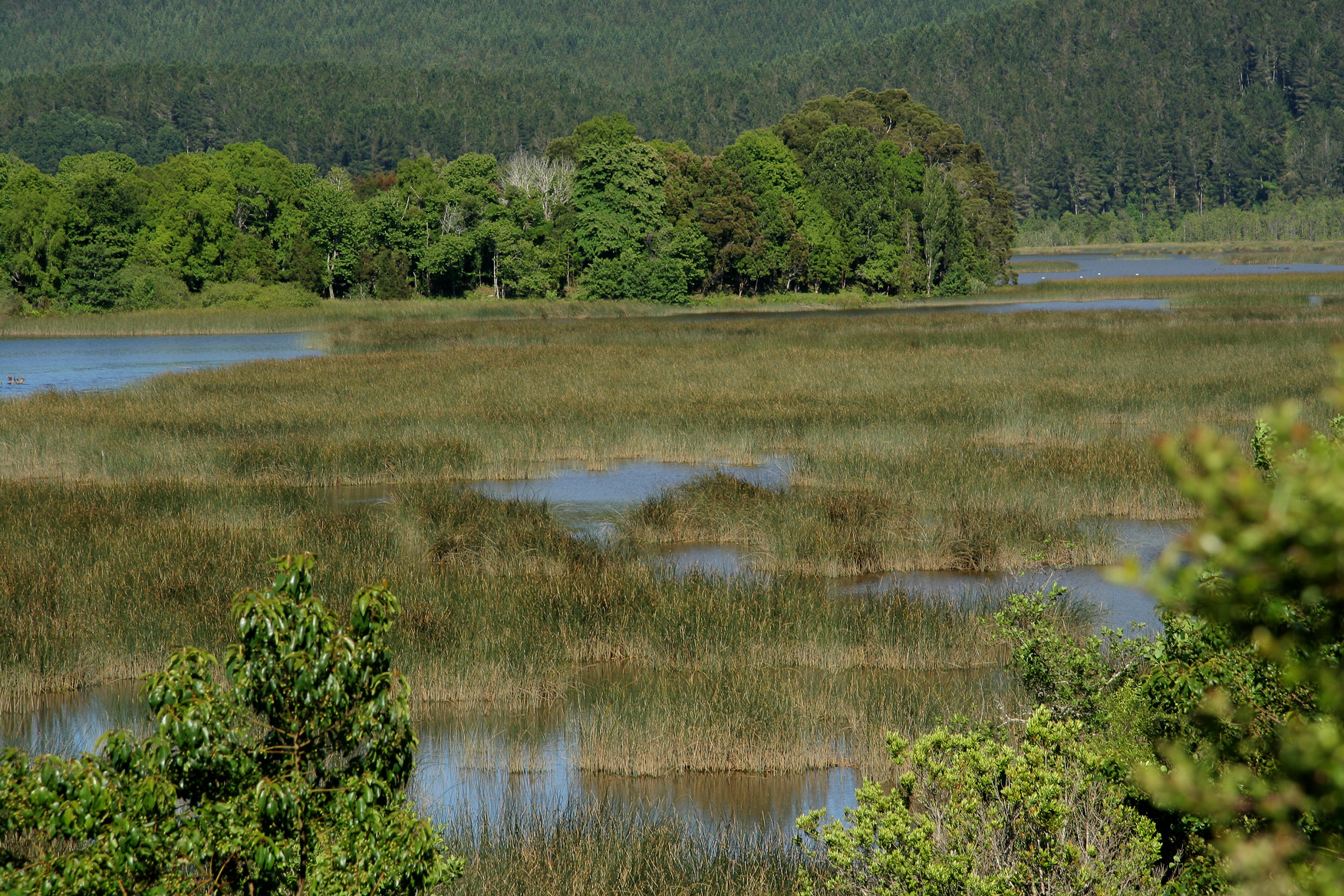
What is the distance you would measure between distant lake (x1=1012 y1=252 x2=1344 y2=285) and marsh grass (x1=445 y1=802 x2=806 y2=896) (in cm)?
7964

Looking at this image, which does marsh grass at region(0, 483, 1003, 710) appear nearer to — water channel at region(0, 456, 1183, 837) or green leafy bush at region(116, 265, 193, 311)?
water channel at region(0, 456, 1183, 837)

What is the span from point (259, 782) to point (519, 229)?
71.0 metres

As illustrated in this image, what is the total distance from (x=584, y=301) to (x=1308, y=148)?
565 feet

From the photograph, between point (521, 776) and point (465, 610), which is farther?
point (465, 610)

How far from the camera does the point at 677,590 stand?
11.0 metres

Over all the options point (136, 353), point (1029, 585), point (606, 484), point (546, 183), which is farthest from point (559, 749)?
point (546, 183)

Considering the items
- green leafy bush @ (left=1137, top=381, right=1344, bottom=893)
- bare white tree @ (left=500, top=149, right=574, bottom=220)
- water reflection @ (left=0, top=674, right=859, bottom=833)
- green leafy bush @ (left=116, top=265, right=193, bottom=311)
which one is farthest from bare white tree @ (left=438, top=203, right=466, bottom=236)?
green leafy bush @ (left=1137, top=381, right=1344, bottom=893)

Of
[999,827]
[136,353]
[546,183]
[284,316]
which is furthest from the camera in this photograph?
[546,183]

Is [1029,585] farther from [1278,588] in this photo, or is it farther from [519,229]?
[519,229]

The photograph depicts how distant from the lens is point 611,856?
5980mm

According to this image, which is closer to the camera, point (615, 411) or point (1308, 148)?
point (615, 411)

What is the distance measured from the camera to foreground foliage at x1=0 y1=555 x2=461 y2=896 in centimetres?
348

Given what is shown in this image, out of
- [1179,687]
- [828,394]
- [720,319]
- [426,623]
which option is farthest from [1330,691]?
[720,319]

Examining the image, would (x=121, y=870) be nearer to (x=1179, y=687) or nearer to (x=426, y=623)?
(x=1179, y=687)
